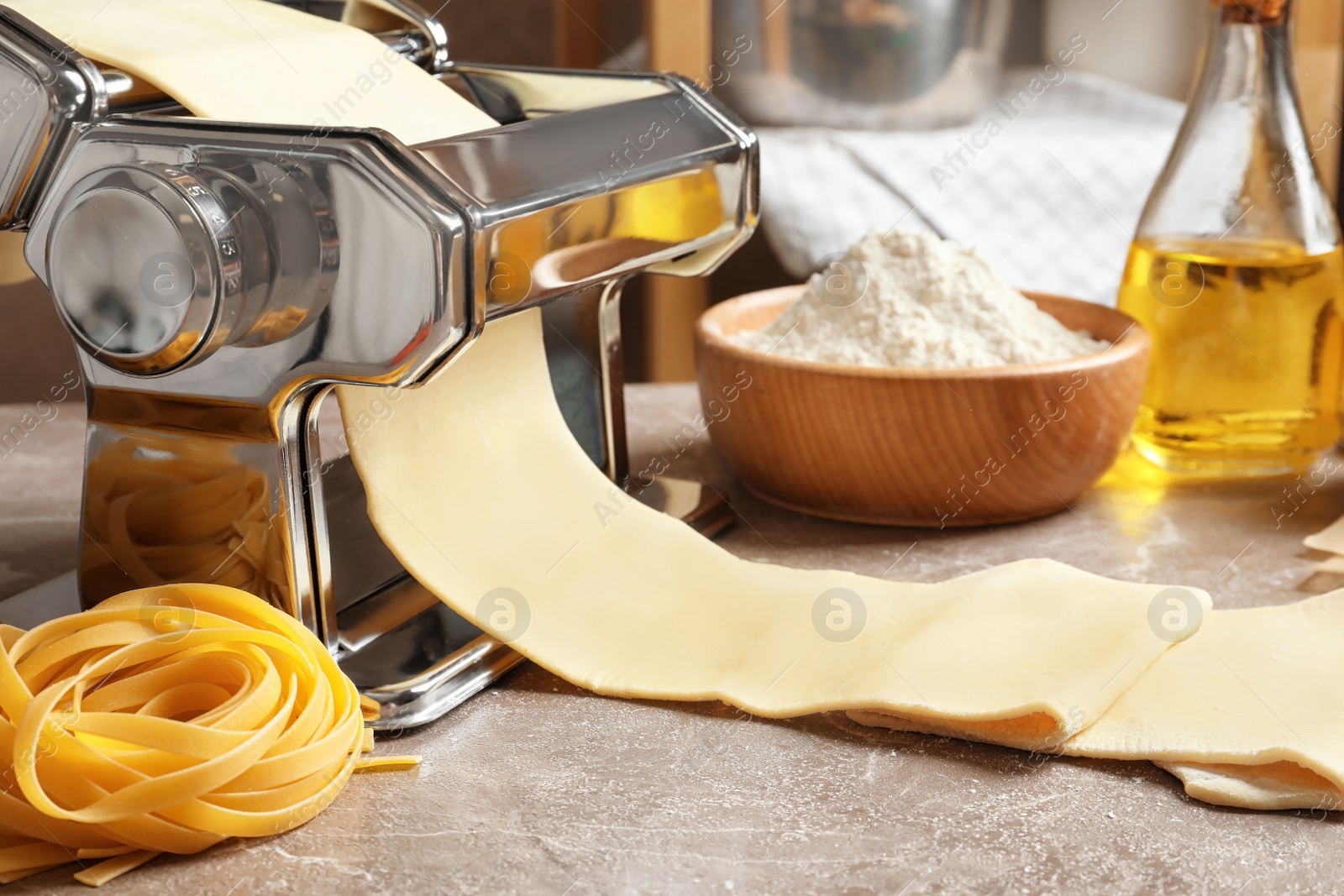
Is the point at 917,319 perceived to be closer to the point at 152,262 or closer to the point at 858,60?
the point at 152,262

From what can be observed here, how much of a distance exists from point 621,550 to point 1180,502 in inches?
13.1

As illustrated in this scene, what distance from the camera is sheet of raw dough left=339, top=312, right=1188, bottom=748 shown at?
1.65 ft

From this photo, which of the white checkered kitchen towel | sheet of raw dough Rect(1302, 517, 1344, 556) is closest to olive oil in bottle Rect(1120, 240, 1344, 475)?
sheet of raw dough Rect(1302, 517, 1344, 556)

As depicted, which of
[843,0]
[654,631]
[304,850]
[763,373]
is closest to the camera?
[304,850]

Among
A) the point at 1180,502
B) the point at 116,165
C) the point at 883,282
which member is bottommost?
the point at 1180,502

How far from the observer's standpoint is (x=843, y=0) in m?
1.34

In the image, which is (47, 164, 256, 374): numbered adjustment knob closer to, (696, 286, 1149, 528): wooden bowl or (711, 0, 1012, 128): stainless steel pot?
(696, 286, 1149, 528): wooden bowl

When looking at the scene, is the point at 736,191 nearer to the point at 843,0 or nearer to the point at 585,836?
the point at 585,836

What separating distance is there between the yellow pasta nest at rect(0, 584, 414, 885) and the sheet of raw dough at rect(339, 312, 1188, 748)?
8cm

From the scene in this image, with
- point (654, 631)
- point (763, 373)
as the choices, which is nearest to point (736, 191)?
point (763, 373)

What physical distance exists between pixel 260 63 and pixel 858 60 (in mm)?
922

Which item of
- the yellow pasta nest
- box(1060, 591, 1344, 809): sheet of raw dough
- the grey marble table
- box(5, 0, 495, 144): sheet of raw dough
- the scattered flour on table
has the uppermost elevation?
box(5, 0, 495, 144): sheet of raw dough

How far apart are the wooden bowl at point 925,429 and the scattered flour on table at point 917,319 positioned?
25 millimetres

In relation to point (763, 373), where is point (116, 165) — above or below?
above
